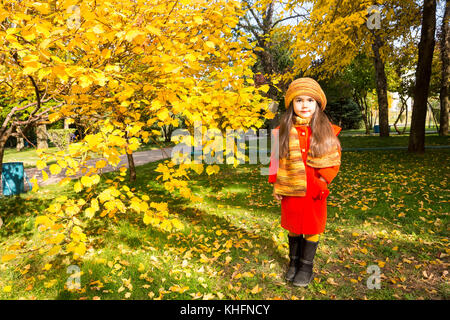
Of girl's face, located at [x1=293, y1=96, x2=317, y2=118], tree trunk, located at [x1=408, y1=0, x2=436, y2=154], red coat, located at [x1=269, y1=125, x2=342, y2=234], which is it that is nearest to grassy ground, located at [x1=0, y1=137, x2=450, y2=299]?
red coat, located at [x1=269, y1=125, x2=342, y2=234]

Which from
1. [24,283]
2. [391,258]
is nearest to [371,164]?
[391,258]

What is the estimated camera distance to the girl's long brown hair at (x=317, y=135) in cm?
234

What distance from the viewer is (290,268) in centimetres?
282

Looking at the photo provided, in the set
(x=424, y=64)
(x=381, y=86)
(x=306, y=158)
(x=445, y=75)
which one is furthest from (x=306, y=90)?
(x=445, y=75)

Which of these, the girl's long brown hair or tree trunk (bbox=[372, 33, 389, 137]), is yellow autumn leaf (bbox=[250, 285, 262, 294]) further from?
tree trunk (bbox=[372, 33, 389, 137])

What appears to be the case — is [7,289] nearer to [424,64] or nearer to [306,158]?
[306,158]

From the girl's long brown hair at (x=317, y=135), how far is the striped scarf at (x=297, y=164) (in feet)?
0.12

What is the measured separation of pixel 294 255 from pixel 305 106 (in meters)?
1.56

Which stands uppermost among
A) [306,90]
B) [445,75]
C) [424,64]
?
[445,75]

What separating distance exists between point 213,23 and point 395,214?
13.3ft

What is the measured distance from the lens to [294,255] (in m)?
2.80

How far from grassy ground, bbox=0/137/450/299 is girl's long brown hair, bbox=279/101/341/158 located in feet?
4.69

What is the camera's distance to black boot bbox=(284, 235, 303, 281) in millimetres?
2742
